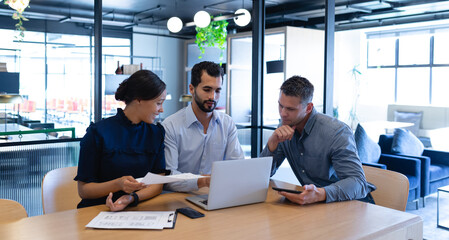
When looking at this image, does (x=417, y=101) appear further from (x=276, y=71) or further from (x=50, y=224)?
(x=50, y=224)

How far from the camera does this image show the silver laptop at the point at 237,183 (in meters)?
1.84

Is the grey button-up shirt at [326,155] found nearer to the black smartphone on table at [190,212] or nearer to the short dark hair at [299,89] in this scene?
the short dark hair at [299,89]

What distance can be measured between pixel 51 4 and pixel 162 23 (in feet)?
10.4

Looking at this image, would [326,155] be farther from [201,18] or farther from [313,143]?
[201,18]

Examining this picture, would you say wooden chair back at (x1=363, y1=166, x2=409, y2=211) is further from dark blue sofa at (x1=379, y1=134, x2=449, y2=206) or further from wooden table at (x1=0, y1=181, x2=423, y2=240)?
dark blue sofa at (x1=379, y1=134, x2=449, y2=206)

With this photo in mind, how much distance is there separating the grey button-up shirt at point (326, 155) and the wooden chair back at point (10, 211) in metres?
1.37

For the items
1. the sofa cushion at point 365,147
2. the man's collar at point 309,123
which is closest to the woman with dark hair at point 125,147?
the man's collar at point 309,123

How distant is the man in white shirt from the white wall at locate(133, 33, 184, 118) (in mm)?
10072

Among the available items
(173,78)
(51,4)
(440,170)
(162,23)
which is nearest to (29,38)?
(51,4)

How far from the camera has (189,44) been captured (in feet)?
42.7

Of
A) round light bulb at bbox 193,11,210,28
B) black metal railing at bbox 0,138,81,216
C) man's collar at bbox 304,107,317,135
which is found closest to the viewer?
man's collar at bbox 304,107,317,135

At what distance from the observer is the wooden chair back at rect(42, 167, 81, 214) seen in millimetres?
2367

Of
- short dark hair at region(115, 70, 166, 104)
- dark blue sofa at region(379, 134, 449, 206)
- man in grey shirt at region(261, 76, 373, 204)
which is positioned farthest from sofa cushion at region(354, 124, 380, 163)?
short dark hair at region(115, 70, 166, 104)

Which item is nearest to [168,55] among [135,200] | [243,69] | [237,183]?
[243,69]
